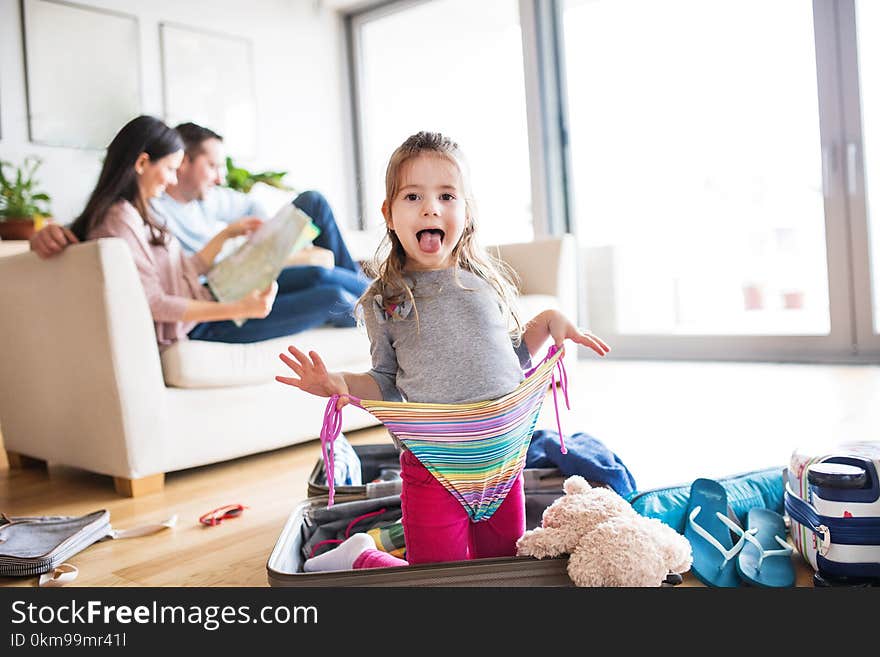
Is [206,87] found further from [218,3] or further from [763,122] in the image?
[763,122]

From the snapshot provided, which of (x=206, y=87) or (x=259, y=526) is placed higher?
(x=206, y=87)

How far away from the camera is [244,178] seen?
3936mm

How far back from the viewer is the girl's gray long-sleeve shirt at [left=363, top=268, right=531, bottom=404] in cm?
108

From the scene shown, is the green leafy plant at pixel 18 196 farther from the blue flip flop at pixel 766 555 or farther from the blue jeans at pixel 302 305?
the blue flip flop at pixel 766 555

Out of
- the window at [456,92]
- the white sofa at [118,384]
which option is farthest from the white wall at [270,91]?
the white sofa at [118,384]

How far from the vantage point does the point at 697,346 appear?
3.80 meters

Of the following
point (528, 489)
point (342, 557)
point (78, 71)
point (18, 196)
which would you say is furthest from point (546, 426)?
point (78, 71)

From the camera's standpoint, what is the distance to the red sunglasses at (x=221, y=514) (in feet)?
5.02

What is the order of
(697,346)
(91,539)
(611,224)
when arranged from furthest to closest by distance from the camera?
1. (611,224)
2. (697,346)
3. (91,539)

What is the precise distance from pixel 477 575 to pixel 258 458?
128 cm

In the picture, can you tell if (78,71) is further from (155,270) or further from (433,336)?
(433,336)

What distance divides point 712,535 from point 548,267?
1.89 meters

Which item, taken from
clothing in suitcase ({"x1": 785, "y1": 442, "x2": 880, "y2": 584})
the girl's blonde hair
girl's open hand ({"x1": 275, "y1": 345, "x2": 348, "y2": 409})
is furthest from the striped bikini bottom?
clothing in suitcase ({"x1": 785, "y1": 442, "x2": 880, "y2": 584})

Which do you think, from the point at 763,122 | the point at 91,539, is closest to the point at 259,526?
the point at 91,539
